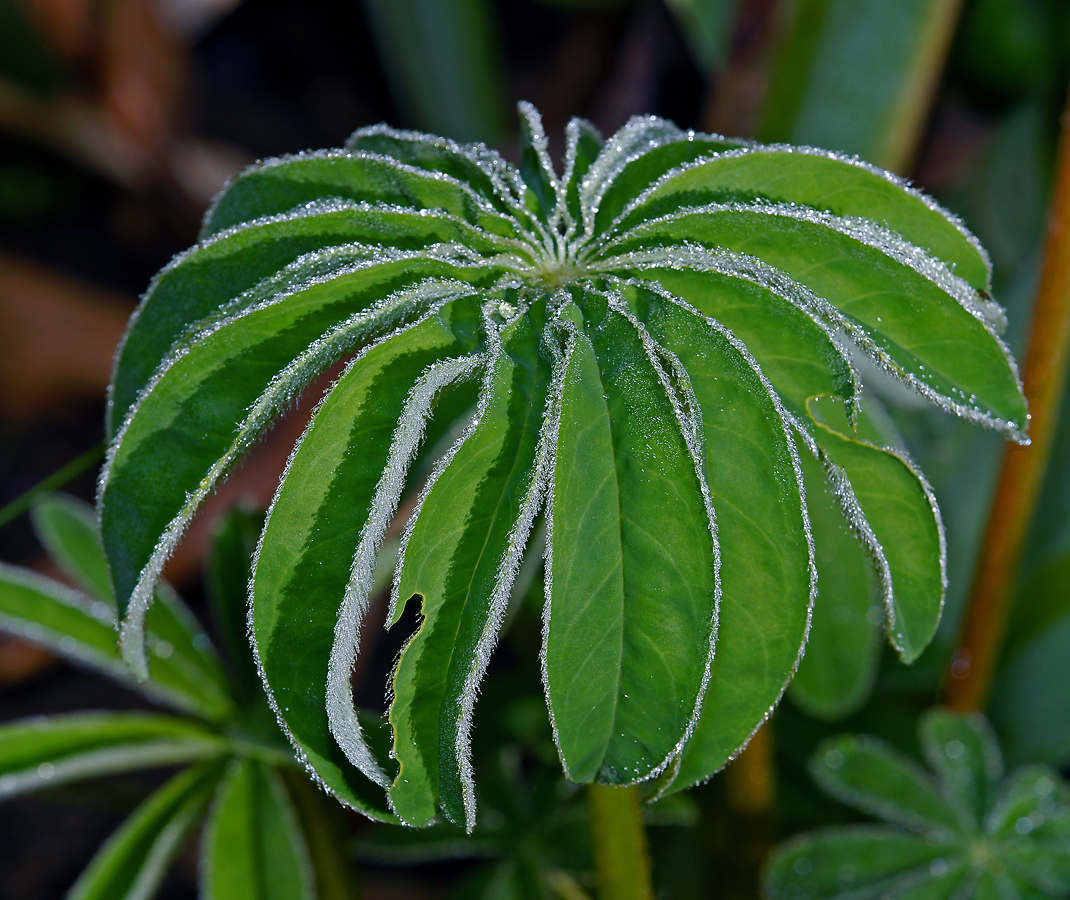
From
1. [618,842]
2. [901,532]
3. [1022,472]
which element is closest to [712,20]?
[1022,472]

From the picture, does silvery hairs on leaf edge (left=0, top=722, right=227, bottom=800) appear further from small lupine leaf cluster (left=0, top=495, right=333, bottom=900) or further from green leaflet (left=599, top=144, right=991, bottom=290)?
green leaflet (left=599, top=144, right=991, bottom=290)

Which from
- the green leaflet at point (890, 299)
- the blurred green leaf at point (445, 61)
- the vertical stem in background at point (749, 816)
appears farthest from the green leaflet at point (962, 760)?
the blurred green leaf at point (445, 61)

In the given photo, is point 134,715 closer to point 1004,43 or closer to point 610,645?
point 610,645

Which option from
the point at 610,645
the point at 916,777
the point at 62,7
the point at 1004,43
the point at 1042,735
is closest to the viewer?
the point at 610,645

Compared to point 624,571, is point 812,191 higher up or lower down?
higher up

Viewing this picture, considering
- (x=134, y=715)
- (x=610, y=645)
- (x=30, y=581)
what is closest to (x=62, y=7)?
(x=30, y=581)

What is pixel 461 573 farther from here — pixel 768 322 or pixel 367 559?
pixel 768 322
